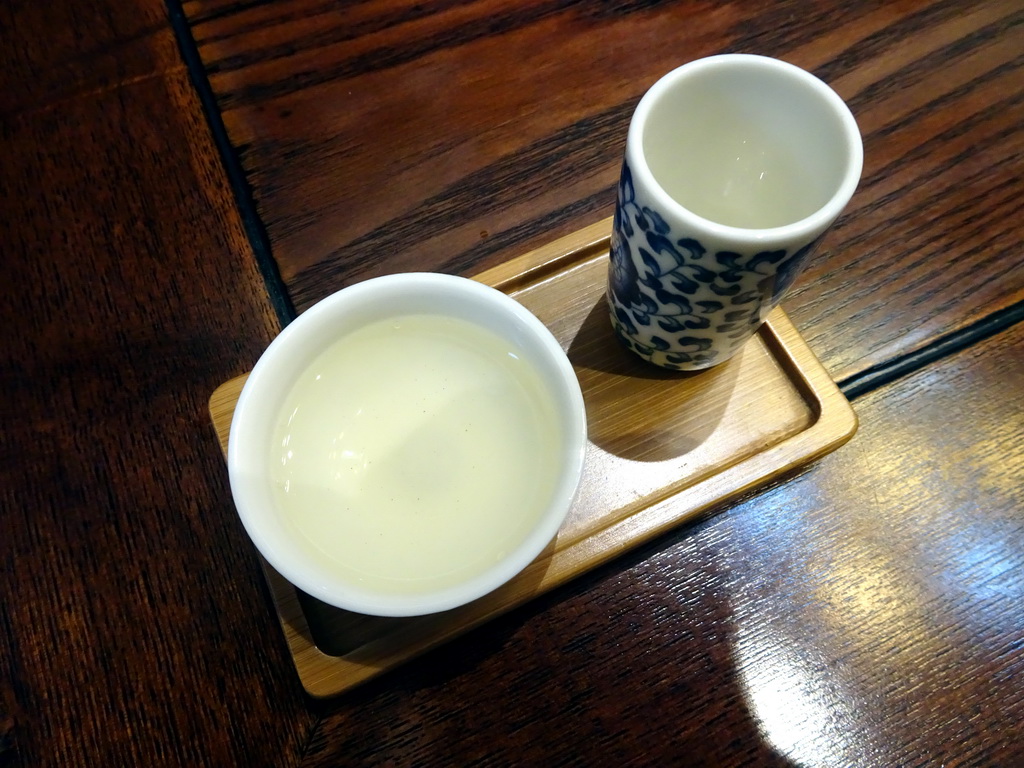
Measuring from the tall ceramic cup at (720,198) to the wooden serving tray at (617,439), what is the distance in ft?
0.11

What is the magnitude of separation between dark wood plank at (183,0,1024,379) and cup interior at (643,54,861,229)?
0.11 metres

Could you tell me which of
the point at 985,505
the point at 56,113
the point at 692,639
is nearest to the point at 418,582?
the point at 692,639

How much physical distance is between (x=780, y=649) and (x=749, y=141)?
39 cm

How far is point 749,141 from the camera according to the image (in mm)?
530

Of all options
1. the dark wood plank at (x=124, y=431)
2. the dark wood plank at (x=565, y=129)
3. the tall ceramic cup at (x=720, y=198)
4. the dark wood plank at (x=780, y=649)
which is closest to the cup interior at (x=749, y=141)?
the tall ceramic cup at (x=720, y=198)

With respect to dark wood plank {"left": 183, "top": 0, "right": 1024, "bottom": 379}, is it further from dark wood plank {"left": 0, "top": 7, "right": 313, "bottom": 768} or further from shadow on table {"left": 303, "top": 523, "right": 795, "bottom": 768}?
shadow on table {"left": 303, "top": 523, "right": 795, "bottom": 768}

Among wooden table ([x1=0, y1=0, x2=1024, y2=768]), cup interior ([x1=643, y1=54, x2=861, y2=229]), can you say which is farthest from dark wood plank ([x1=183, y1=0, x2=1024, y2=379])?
cup interior ([x1=643, y1=54, x2=861, y2=229])

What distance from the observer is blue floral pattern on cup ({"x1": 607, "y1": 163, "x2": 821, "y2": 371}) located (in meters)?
0.42

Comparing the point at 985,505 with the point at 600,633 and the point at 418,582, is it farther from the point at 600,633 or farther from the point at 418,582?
the point at 418,582

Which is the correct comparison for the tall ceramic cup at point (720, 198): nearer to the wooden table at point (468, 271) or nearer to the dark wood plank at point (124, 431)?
the wooden table at point (468, 271)

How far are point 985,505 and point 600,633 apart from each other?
337mm

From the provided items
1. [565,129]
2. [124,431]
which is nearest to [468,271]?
[565,129]

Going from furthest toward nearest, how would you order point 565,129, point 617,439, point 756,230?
point 565,129, point 617,439, point 756,230

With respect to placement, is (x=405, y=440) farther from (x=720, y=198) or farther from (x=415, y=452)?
(x=720, y=198)
